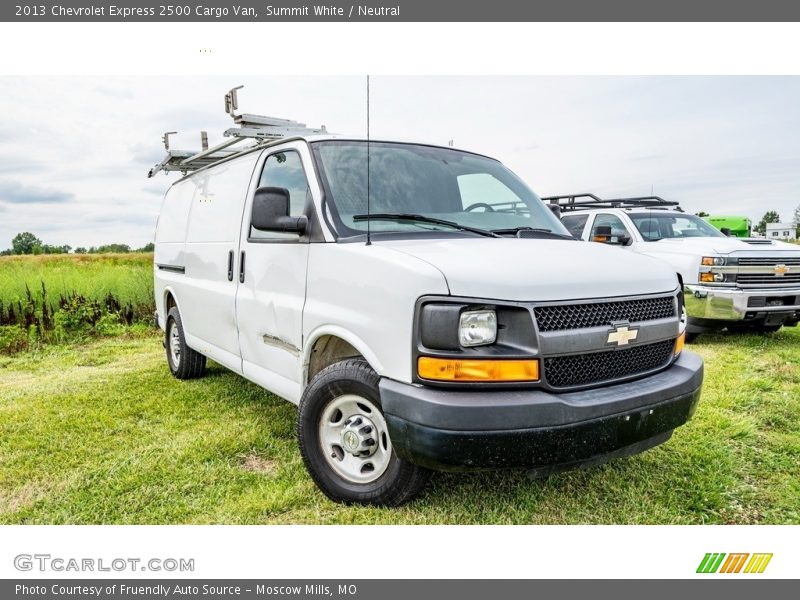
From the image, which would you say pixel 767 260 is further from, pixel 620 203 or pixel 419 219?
pixel 419 219

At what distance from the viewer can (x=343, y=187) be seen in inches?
129

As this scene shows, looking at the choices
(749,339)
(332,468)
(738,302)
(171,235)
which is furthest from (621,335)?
(749,339)

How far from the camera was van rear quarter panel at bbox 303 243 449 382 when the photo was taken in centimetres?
246

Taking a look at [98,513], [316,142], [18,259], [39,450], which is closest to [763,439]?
[316,142]

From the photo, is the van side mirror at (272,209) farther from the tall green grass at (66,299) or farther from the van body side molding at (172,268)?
the tall green grass at (66,299)

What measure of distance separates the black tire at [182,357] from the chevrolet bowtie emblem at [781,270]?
7.05 meters

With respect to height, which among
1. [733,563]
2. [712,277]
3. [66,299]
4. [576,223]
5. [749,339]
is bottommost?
[749,339]

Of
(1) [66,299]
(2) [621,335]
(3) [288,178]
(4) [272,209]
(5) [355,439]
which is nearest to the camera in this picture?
(2) [621,335]

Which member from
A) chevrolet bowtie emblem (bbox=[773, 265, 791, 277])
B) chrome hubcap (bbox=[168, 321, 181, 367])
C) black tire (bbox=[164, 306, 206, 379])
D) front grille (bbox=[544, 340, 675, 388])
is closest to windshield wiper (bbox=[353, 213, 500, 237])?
front grille (bbox=[544, 340, 675, 388])

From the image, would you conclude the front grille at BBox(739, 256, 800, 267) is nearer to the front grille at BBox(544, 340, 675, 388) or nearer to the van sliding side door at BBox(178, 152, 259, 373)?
the front grille at BBox(544, 340, 675, 388)

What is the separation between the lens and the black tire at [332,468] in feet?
8.85

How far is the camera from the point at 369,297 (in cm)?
269

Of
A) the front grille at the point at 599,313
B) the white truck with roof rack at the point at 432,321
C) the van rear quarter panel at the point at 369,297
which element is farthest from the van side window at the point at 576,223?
the van rear quarter panel at the point at 369,297

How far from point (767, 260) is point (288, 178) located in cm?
639
